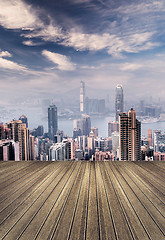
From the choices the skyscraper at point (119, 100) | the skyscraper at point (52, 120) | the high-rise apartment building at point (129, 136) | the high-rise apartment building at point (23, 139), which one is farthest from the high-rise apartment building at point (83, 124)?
the high-rise apartment building at point (129, 136)

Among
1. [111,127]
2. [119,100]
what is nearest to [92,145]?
[111,127]

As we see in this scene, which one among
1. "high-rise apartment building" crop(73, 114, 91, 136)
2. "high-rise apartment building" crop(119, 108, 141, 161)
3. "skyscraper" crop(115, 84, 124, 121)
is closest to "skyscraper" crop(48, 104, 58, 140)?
"high-rise apartment building" crop(73, 114, 91, 136)

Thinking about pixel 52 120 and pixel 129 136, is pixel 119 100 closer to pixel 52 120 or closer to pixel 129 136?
pixel 52 120

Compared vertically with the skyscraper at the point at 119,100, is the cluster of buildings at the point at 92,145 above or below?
below

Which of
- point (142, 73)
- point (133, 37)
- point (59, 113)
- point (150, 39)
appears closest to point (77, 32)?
point (133, 37)

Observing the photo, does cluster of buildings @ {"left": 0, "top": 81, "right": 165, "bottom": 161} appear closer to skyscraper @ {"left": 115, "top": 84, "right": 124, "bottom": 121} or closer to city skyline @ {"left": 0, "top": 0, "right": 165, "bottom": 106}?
city skyline @ {"left": 0, "top": 0, "right": 165, "bottom": 106}

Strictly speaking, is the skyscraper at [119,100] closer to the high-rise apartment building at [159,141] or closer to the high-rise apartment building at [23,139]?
the high-rise apartment building at [159,141]
